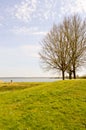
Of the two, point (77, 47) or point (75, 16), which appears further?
point (75, 16)

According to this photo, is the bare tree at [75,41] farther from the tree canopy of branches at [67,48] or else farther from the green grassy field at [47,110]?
the green grassy field at [47,110]

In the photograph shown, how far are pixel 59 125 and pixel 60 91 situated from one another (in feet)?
20.3

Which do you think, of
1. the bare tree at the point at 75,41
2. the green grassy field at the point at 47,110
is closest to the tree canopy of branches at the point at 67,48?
the bare tree at the point at 75,41

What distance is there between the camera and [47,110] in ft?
48.7

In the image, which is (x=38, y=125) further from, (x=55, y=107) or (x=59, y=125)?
(x=55, y=107)

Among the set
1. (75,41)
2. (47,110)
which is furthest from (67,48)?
(47,110)

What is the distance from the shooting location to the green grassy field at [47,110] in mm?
12805

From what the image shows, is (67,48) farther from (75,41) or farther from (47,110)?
(47,110)

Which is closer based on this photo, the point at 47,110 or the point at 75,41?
the point at 47,110

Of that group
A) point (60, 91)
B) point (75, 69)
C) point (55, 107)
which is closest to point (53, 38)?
point (75, 69)

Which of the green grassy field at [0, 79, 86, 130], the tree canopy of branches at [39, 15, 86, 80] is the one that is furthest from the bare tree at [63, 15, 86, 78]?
the green grassy field at [0, 79, 86, 130]

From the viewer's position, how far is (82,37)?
129ft

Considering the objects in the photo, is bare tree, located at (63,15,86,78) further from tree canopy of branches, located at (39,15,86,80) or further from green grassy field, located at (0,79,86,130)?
green grassy field, located at (0,79,86,130)

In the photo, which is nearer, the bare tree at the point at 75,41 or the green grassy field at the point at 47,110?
the green grassy field at the point at 47,110
